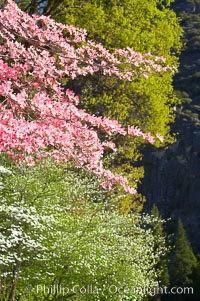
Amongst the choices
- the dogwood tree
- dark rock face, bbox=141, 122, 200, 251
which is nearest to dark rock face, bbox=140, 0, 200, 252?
dark rock face, bbox=141, 122, 200, 251

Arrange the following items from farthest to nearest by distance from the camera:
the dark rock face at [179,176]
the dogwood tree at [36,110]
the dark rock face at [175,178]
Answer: the dark rock face at [175,178], the dark rock face at [179,176], the dogwood tree at [36,110]

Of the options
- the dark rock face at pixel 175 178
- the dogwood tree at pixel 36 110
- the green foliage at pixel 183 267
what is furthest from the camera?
the dark rock face at pixel 175 178

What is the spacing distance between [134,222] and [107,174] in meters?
2.62

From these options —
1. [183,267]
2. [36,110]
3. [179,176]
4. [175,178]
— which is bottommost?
[36,110]

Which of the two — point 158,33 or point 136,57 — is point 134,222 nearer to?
point 136,57

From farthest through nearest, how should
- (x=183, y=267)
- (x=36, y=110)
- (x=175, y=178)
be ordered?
(x=175, y=178) → (x=183, y=267) → (x=36, y=110)

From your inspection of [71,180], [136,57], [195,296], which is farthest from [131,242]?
[195,296]

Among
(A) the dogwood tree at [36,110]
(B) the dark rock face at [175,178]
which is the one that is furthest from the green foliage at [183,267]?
(A) the dogwood tree at [36,110]

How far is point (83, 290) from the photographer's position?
34.2ft

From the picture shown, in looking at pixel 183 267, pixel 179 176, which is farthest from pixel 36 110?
pixel 179 176

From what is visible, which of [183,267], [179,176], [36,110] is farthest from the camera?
[179,176]

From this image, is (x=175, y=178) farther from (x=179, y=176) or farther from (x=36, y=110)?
(x=36, y=110)

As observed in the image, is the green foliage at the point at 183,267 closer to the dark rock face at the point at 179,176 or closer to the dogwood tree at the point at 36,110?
the dark rock face at the point at 179,176

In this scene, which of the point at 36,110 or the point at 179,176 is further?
the point at 179,176
